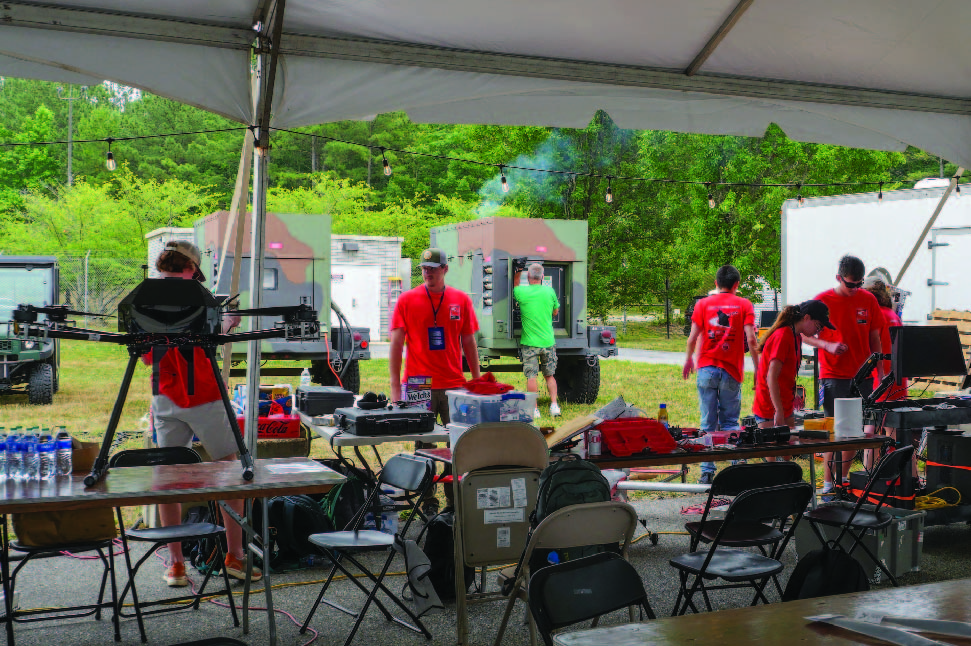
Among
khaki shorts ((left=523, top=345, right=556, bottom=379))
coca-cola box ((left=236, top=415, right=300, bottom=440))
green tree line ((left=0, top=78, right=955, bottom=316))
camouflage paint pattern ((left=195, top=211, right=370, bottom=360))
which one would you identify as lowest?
coca-cola box ((left=236, top=415, right=300, bottom=440))

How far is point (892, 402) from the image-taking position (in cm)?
587

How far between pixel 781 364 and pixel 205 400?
336 cm

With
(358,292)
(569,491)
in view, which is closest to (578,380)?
(569,491)

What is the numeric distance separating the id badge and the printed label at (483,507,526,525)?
1.92 meters

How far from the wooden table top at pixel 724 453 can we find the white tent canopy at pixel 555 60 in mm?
2000

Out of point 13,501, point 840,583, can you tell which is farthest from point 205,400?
point 840,583

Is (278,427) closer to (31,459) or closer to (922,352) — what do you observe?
(31,459)

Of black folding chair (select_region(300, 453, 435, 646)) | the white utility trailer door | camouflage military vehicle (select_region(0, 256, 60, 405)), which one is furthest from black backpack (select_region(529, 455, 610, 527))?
the white utility trailer door

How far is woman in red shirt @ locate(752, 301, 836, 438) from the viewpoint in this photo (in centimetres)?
569

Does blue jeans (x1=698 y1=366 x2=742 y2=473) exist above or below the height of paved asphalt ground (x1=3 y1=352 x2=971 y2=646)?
above

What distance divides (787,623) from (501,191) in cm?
2809

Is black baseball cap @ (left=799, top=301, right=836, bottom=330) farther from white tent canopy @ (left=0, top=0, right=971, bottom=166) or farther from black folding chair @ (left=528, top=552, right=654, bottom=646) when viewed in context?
black folding chair @ (left=528, top=552, right=654, bottom=646)

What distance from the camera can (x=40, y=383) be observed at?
1209cm

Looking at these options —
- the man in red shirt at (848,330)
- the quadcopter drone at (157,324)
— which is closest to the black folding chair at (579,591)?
the quadcopter drone at (157,324)
